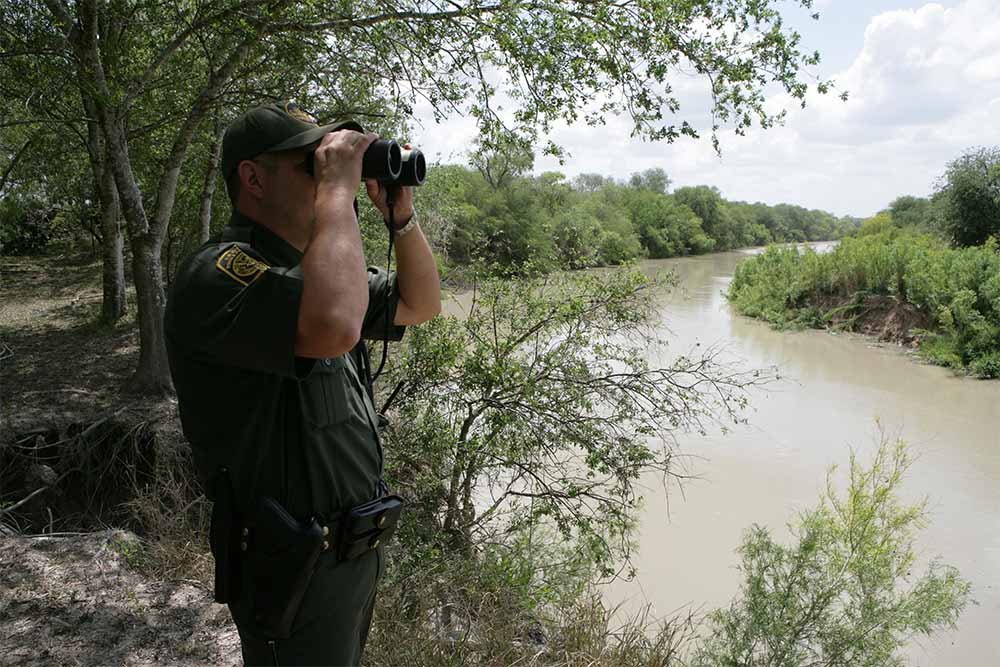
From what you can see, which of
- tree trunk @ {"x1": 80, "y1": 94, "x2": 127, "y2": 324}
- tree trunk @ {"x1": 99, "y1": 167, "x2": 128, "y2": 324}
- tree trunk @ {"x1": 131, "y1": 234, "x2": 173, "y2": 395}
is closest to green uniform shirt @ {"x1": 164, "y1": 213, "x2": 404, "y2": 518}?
tree trunk @ {"x1": 131, "y1": 234, "x2": 173, "y2": 395}

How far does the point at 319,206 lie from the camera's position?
125 cm

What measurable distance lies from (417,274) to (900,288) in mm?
20238

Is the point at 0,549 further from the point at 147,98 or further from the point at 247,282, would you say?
the point at 147,98

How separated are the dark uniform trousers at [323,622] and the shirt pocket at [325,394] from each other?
0.26 meters

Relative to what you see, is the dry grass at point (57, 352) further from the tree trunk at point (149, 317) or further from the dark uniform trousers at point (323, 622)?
the dark uniform trousers at point (323, 622)

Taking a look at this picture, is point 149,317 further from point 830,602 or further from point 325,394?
point 830,602

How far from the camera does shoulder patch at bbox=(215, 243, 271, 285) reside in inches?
48.2

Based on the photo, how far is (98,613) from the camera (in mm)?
2717

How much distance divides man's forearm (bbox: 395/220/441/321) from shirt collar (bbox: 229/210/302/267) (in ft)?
0.88

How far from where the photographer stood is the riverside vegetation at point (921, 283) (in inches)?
631

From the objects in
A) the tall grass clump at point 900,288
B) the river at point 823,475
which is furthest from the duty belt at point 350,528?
the tall grass clump at point 900,288

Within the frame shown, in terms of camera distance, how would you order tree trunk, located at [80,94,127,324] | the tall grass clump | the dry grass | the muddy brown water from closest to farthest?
1. the dry grass
2. the muddy brown water
3. tree trunk, located at [80,94,127,324]
4. the tall grass clump

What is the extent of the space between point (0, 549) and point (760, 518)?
6.90m

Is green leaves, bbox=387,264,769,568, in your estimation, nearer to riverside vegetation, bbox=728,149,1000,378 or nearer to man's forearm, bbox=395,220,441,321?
man's forearm, bbox=395,220,441,321
